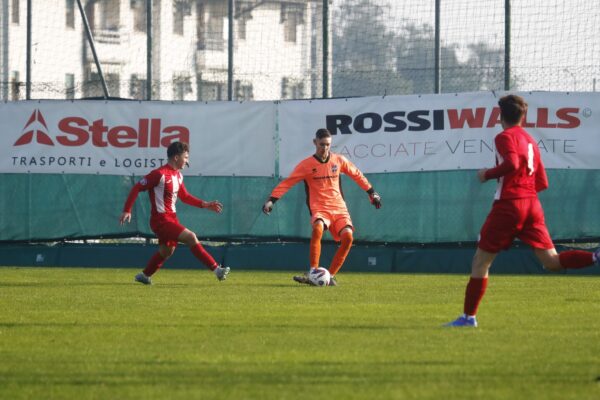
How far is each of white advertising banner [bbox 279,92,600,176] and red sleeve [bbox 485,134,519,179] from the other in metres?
9.40

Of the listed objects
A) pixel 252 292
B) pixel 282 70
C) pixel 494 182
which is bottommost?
pixel 252 292

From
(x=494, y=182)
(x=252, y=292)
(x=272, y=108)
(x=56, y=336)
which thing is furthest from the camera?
(x=272, y=108)

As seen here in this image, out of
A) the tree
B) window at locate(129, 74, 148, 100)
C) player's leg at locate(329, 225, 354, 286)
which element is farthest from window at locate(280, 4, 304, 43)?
player's leg at locate(329, 225, 354, 286)

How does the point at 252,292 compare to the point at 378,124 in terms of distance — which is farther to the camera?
the point at 378,124

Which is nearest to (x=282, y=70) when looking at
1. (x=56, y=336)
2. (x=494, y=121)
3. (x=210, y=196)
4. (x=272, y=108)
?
(x=272, y=108)

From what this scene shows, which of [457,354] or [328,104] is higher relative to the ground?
[328,104]

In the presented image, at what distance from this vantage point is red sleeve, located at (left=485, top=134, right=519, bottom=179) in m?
10.2

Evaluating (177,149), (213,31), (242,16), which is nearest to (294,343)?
(177,149)

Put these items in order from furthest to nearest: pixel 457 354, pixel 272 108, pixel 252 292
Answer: pixel 272 108
pixel 252 292
pixel 457 354

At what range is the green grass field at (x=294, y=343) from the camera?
7355 millimetres

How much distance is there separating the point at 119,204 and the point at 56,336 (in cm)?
1150

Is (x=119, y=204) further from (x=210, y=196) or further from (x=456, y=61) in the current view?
(x=456, y=61)

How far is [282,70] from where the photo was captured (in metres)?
22.1

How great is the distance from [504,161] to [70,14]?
17.4 meters
